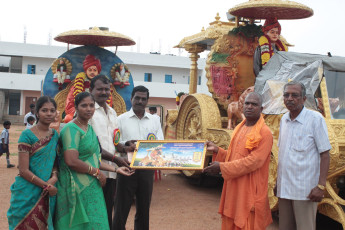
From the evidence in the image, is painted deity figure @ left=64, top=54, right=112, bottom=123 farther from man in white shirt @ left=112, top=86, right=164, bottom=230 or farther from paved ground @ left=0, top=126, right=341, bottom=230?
man in white shirt @ left=112, top=86, right=164, bottom=230

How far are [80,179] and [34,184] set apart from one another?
1.21ft

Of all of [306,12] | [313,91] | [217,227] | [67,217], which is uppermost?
[306,12]

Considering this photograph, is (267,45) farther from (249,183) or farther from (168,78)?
(168,78)

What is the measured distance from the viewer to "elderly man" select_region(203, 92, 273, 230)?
A: 3.33 meters

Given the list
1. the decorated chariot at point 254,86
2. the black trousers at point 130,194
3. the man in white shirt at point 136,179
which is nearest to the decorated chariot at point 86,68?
the decorated chariot at point 254,86

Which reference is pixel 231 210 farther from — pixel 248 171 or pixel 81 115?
pixel 81 115

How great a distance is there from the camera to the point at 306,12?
7062 mm

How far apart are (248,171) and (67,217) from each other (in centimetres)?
163

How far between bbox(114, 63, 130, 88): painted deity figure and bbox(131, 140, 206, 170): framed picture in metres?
4.43

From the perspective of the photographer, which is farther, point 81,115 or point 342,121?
point 342,121

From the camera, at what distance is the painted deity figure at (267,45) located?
6129mm

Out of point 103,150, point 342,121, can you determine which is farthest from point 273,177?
point 103,150

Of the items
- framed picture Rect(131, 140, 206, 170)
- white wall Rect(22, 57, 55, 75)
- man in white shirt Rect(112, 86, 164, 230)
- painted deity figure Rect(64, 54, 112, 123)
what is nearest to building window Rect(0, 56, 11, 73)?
white wall Rect(22, 57, 55, 75)

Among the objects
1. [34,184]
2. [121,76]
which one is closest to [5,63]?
[121,76]
